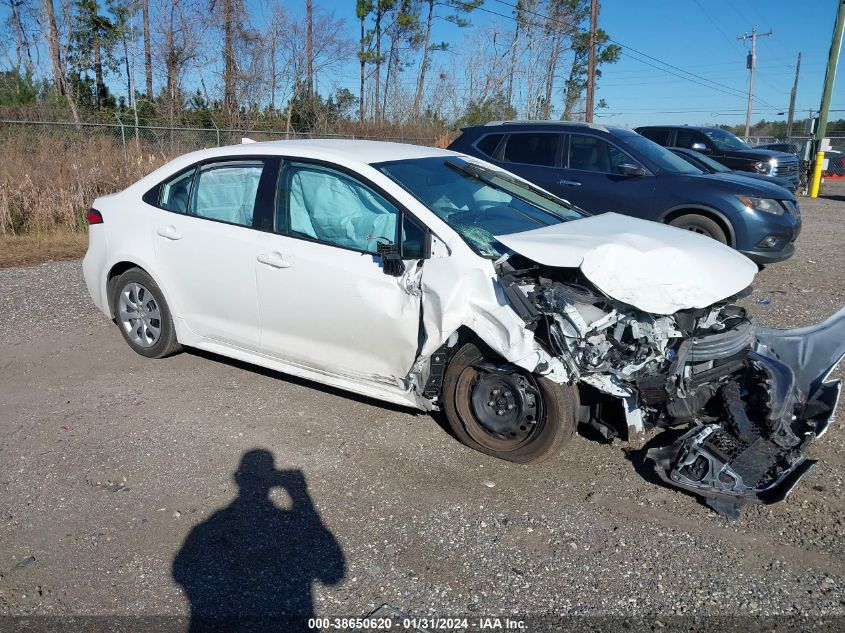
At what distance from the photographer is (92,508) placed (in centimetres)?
356

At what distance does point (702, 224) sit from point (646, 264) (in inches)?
222

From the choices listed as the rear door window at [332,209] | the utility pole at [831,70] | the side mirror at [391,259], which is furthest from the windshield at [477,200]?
the utility pole at [831,70]

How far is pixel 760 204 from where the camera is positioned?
8.40 metres

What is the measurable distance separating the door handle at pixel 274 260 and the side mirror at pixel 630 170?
224 inches

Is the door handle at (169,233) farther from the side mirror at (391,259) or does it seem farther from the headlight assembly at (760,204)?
the headlight assembly at (760,204)

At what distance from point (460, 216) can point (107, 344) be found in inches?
140

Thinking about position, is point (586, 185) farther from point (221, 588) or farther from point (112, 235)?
point (221, 588)

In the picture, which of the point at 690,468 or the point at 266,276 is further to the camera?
the point at 266,276

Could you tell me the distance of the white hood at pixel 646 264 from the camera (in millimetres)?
3473

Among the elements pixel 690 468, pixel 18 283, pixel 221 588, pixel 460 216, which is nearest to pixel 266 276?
pixel 460 216

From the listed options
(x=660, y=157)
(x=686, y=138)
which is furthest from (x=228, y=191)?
(x=686, y=138)

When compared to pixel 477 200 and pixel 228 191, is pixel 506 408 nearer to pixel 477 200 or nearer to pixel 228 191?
pixel 477 200

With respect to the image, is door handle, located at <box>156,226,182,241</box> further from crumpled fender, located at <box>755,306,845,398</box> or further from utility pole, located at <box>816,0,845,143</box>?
utility pole, located at <box>816,0,845,143</box>

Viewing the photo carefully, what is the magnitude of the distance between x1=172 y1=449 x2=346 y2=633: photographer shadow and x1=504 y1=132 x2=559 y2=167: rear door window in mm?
6869
